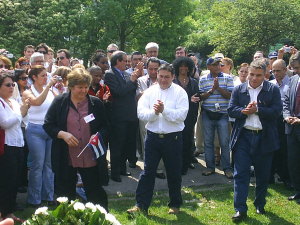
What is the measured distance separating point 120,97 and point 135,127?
0.70 m

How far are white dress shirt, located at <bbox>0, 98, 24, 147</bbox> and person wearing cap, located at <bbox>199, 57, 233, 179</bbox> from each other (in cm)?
362

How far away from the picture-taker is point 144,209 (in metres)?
6.18

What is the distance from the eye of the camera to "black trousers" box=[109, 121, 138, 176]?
7762 millimetres

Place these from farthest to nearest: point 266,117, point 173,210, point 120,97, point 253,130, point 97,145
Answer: point 120,97 < point 173,210 < point 253,130 < point 266,117 < point 97,145

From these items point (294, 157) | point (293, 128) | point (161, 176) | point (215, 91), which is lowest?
point (161, 176)

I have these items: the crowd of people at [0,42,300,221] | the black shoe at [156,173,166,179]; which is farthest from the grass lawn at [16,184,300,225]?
the black shoe at [156,173,166,179]

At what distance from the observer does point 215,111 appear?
810 centimetres

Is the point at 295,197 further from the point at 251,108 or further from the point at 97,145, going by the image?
the point at 97,145

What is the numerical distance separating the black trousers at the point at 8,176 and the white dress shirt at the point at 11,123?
91 millimetres

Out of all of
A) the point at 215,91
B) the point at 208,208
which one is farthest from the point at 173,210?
the point at 215,91

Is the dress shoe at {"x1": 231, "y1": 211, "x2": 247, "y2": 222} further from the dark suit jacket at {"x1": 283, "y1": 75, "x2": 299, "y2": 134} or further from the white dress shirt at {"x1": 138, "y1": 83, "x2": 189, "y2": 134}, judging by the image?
the dark suit jacket at {"x1": 283, "y1": 75, "x2": 299, "y2": 134}

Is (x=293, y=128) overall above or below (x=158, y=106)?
A: below

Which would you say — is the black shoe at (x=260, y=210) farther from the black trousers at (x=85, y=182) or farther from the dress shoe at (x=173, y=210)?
the black trousers at (x=85, y=182)

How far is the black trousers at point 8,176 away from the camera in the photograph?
558cm
